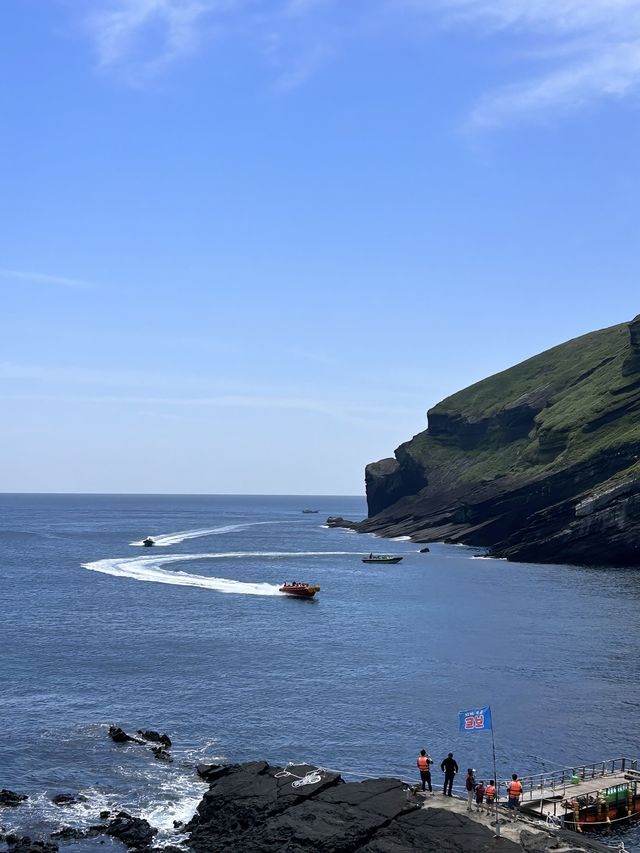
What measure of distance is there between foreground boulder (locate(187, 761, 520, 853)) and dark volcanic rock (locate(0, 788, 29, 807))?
1042 centimetres

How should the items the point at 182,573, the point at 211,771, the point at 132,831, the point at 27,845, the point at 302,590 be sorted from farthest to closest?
the point at 182,573 < the point at 302,590 < the point at 211,771 < the point at 132,831 < the point at 27,845

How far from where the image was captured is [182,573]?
14125 centimetres

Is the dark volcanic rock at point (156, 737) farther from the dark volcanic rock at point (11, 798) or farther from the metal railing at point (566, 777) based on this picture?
the metal railing at point (566, 777)

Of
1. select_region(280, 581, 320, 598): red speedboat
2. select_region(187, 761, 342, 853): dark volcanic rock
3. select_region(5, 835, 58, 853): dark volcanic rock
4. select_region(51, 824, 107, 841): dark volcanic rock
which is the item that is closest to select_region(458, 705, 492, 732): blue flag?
select_region(187, 761, 342, 853): dark volcanic rock

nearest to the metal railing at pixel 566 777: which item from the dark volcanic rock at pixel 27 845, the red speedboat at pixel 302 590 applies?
the dark volcanic rock at pixel 27 845

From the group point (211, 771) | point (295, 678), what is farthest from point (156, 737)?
point (295, 678)

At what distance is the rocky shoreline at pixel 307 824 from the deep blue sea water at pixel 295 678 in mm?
1549

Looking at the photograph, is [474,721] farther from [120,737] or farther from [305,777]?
[120,737]

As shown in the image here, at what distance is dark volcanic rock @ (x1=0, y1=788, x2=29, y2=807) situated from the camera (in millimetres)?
47469

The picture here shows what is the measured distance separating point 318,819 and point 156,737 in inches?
806

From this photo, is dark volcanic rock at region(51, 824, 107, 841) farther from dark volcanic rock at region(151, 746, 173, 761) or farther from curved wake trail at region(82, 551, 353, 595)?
curved wake trail at region(82, 551, 353, 595)

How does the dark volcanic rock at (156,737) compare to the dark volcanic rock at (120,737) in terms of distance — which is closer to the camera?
the dark volcanic rock at (156,737)

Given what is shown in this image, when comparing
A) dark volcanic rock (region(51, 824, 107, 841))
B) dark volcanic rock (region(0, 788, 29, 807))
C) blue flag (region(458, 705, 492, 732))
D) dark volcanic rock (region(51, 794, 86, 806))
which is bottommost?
dark volcanic rock (region(51, 824, 107, 841))

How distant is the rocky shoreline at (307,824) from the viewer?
37.2 metres
